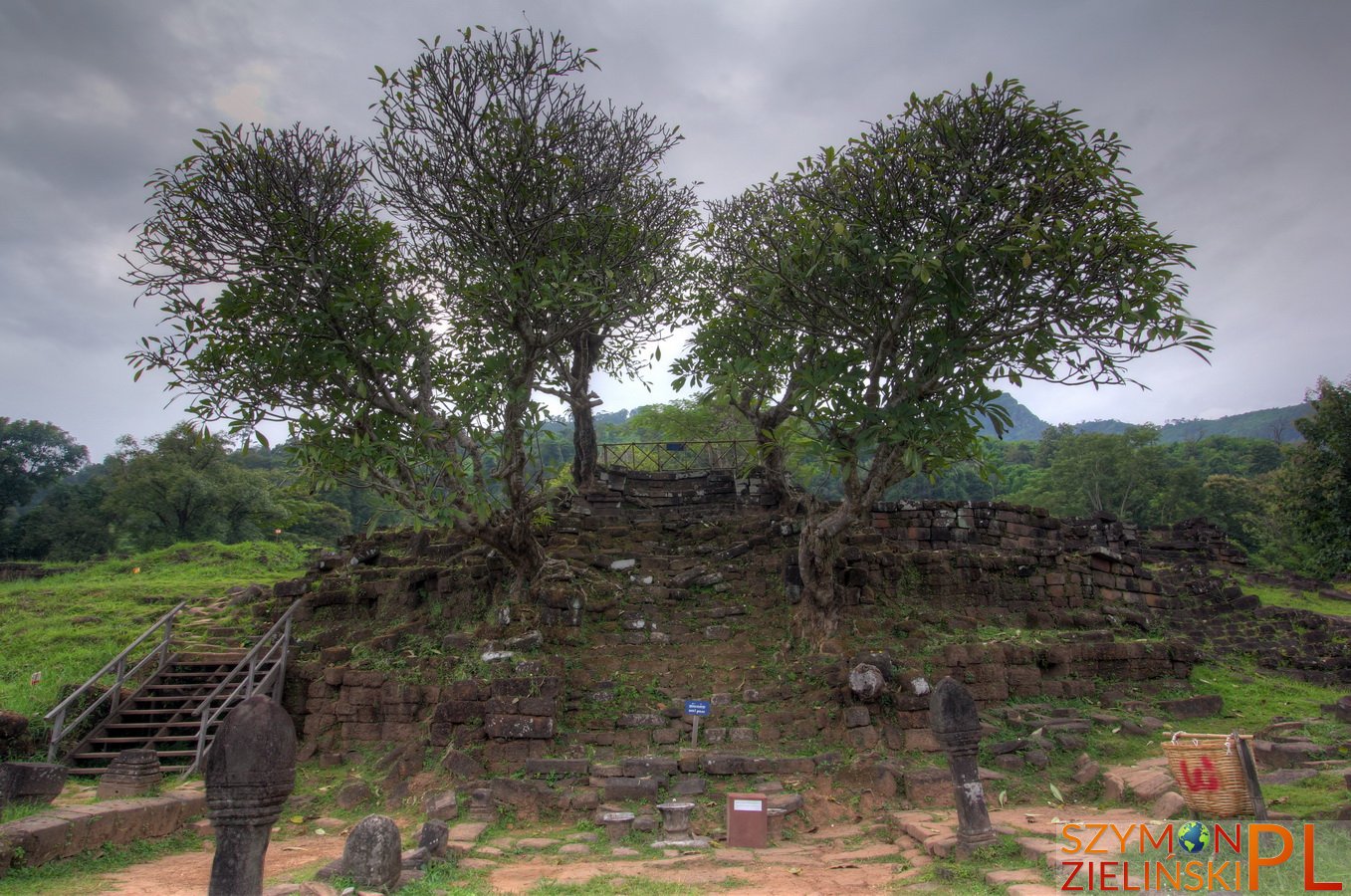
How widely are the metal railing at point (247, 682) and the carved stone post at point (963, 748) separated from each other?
7.78 m

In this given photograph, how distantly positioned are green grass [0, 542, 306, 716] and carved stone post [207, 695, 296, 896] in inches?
359

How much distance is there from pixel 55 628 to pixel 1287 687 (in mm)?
22215

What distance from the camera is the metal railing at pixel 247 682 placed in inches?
388

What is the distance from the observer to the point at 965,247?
8789 millimetres

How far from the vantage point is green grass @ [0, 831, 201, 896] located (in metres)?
6.26

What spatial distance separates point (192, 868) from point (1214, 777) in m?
8.68

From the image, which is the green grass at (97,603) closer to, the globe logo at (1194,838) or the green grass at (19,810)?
the green grass at (19,810)

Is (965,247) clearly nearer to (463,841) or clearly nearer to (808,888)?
(808,888)

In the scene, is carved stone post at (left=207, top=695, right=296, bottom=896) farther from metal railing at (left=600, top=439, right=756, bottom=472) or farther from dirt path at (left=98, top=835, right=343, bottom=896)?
metal railing at (left=600, top=439, right=756, bottom=472)

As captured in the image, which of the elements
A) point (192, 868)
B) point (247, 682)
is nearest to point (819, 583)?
point (192, 868)

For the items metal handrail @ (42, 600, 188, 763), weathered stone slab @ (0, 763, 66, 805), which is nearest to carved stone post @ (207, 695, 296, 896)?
weathered stone slab @ (0, 763, 66, 805)

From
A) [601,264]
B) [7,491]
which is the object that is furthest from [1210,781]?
[7,491]

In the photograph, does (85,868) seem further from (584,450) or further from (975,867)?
(584,450)

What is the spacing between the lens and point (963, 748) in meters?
6.47
